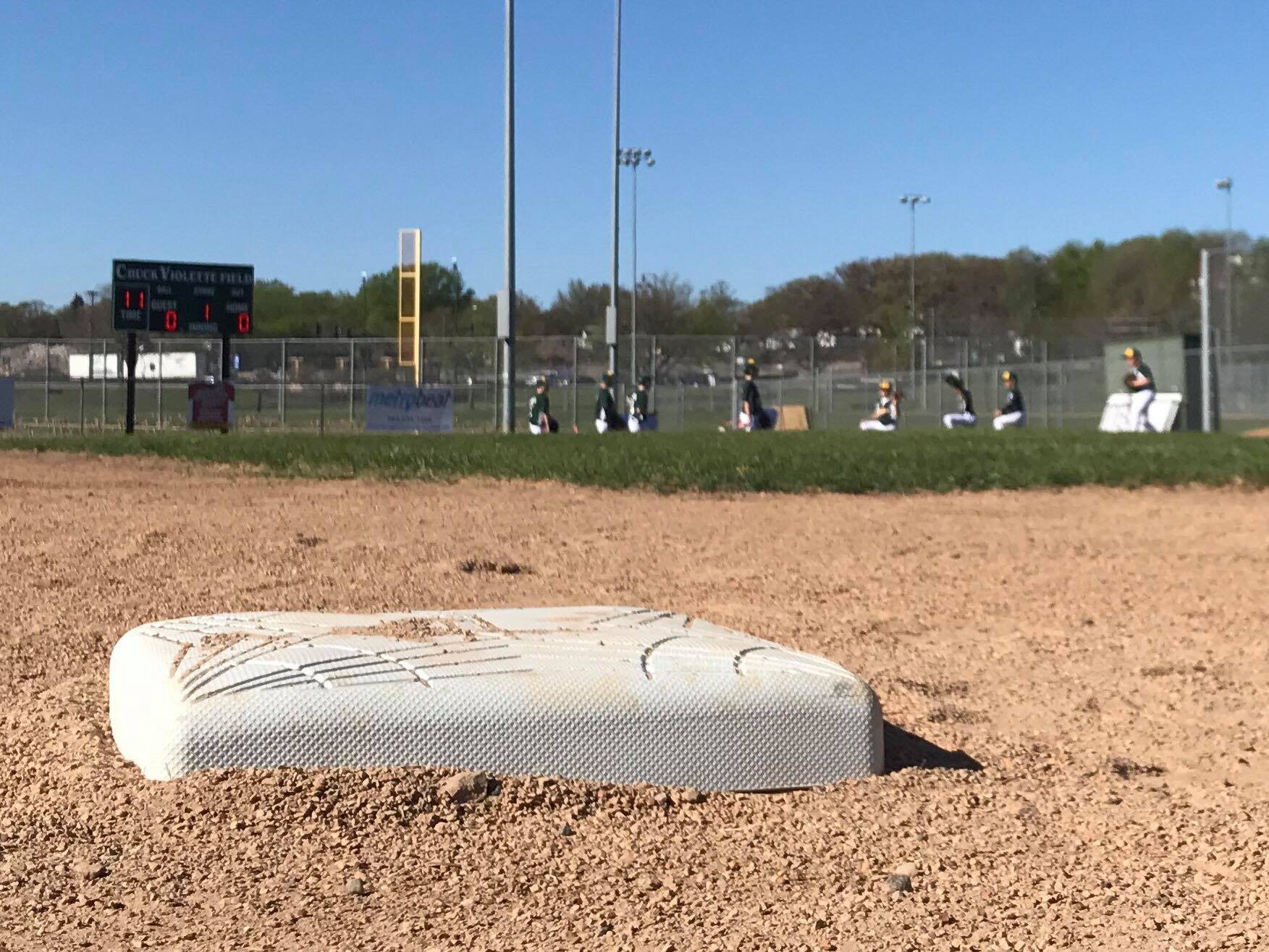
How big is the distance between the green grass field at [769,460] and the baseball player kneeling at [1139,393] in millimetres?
3729

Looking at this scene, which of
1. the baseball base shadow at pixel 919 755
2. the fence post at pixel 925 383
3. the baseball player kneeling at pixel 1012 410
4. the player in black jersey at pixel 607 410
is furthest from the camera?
the fence post at pixel 925 383

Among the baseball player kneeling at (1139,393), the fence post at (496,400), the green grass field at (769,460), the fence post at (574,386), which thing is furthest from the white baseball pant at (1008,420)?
the fence post at (496,400)

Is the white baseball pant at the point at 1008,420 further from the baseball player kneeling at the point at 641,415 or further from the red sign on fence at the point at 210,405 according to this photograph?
the red sign on fence at the point at 210,405

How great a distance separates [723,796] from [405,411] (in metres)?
24.9

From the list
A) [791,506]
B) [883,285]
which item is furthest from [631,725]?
[883,285]

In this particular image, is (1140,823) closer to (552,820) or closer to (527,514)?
(552,820)

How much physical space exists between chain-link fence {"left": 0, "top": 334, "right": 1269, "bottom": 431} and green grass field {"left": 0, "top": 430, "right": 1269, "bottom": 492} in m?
16.0

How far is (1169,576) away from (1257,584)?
1.32ft

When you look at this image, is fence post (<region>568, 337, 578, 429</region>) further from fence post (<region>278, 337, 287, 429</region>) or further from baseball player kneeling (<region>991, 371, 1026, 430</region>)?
baseball player kneeling (<region>991, 371, 1026, 430</region>)

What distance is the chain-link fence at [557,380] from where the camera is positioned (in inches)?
1337

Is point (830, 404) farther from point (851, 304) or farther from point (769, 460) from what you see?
point (851, 304)

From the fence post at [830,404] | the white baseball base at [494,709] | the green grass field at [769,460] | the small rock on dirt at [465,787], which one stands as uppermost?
the fence post at [830,404]

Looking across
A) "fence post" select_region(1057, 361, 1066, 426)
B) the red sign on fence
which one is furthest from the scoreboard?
"fence post" select_region(1057, 361, 1066, 426)

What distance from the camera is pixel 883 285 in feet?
262
